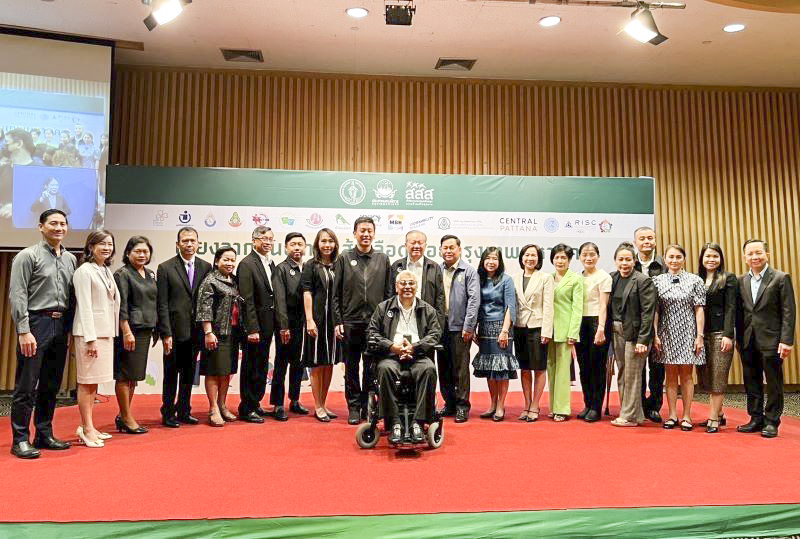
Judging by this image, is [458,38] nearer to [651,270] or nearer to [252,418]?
[651,270]

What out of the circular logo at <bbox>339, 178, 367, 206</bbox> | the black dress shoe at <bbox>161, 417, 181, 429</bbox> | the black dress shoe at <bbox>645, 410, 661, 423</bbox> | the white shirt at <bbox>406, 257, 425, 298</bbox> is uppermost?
the circular logo at <bbox>339, 178, 367, 206</bbox>

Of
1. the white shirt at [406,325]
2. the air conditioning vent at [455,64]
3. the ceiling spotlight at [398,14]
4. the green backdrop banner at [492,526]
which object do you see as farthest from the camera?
the air conditioning vent at [455,64]

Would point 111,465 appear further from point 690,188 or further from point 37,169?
point 690,188

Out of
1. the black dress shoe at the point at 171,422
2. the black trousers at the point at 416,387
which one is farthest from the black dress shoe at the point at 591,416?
the black dress shoe at the point at 171,422

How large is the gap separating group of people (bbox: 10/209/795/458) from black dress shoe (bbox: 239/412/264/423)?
0.5 inches

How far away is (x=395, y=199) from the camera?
6512 millimetres

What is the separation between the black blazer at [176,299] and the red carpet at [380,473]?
2.30 ft

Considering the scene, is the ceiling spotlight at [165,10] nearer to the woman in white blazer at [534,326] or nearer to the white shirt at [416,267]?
the white shirt at [416,267]

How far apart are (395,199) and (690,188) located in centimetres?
378

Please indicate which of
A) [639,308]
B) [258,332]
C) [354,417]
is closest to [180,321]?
[258,332]

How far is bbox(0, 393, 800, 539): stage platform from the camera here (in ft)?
8.31

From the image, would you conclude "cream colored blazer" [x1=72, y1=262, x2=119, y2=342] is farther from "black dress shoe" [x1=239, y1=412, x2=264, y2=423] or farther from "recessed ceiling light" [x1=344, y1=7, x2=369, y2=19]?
"recessed ceiling light" [x1=344, y1=7, x2=369, y2=19]

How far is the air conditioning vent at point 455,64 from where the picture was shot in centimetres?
700

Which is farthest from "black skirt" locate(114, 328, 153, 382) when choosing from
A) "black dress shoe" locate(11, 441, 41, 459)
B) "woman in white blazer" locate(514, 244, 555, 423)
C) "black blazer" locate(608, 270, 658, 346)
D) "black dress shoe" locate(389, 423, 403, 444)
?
"black blazer" locate(608, 270, 658, 346)
